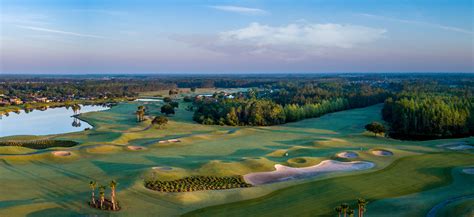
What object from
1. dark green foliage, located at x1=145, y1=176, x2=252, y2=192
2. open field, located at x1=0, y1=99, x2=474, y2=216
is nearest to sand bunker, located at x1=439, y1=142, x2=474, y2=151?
open field, located at x1=0, y1=99, x2=474, y2=216

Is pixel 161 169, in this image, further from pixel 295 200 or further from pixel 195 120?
pixel 195 120

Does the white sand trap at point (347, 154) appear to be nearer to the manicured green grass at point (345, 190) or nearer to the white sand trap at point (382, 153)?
the white sand trap at point (382, 153)

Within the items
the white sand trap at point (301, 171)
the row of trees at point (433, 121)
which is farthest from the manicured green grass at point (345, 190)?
the row of trees at point (433, 121)

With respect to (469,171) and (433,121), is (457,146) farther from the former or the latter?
(433,121)

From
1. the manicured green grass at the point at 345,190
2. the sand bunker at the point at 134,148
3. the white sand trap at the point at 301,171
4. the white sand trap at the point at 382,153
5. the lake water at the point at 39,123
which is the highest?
the white sand trap at the point at 382,153

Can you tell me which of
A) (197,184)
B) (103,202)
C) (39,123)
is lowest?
(39,123)

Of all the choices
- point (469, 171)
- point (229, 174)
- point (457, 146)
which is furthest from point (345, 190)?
point (457, 146)
